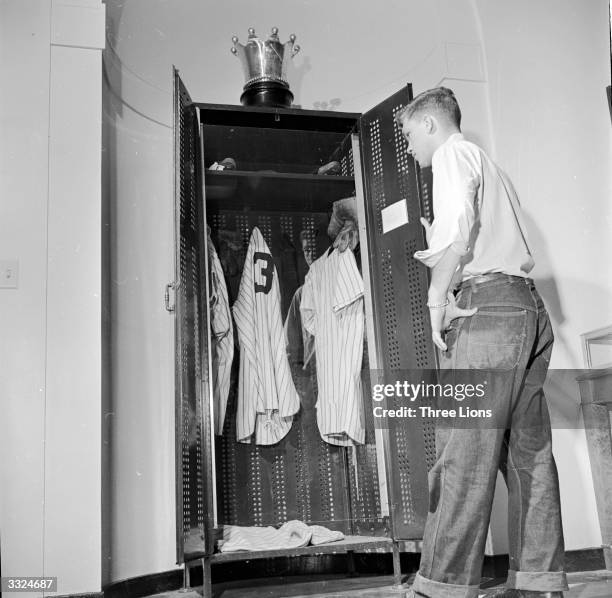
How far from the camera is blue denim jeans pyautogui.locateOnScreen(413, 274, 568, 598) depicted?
1.22m

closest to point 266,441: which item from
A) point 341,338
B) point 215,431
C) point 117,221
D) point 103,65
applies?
point 215,431

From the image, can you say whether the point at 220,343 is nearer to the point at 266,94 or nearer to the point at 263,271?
the point at 263,271

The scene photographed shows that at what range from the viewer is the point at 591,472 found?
4.97 ft

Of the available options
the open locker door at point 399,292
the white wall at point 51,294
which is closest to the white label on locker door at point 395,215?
the open locker door at point 399,292

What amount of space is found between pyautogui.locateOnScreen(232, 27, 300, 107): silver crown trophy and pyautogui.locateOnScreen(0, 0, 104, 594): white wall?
0.35 metres

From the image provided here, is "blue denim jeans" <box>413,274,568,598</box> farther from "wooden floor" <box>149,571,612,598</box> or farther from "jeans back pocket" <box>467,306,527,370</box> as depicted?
"wooden floor" <box>149,571,612,598</box>

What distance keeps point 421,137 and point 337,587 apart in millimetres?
970

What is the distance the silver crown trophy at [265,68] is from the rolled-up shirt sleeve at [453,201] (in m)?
0.56

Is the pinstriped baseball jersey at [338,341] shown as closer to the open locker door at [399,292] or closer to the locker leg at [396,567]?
the open locker door at [399,292]

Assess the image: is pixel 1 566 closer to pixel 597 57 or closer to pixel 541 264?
pixel 541 264

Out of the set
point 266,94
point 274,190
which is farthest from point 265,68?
point 274,190

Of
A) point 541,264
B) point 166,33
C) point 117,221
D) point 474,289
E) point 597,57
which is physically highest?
point 166,33

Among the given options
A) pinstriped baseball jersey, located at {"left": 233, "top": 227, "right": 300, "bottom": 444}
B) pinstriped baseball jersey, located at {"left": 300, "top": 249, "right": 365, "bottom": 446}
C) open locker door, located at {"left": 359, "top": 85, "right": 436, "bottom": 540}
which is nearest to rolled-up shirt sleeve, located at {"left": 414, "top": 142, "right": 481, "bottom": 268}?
open locker door, located at {"left": 359, "top": 85, "right": 436, "bottom": 540}

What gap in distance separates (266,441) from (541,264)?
30.2 inches
